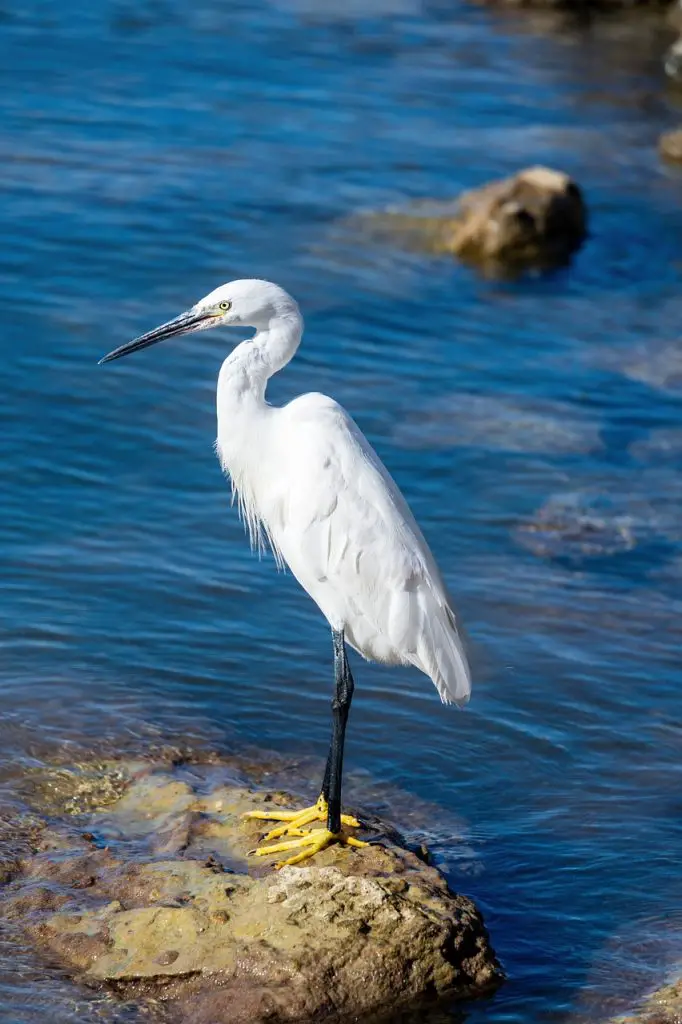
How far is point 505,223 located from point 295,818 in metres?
8.63

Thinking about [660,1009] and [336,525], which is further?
[336,525]

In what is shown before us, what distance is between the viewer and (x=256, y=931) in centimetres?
496

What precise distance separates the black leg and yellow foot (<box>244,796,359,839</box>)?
6cm

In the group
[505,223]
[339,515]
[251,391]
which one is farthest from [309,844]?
[505,223]

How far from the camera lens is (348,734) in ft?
23.5

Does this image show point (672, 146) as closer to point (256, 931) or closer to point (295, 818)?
point (295, 818)

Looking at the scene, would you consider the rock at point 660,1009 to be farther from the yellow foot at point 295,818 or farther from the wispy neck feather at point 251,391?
the wispy neck feather at point 251,391

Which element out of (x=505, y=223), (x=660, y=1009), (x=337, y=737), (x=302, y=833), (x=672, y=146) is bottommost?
(x=660, y=1009)

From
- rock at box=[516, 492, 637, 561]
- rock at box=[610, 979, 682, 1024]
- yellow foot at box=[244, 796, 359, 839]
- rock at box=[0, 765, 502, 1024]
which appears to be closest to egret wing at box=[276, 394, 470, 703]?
yellow foot at box=[244, 796, 359, 839]

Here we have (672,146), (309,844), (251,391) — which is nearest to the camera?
(309,844)

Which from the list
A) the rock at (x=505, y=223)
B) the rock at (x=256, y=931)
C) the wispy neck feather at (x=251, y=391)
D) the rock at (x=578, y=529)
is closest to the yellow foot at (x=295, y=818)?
the rock at (x=256, y=931)

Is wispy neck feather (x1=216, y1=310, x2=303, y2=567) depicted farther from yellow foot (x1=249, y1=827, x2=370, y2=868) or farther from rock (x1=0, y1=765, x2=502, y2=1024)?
rock (x1=0, y1=765, x2=502, y2=1024)

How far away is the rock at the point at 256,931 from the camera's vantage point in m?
4.86

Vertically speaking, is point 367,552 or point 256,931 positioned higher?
point 367,552
